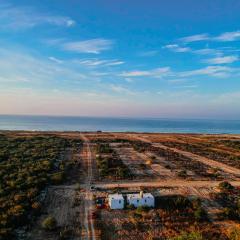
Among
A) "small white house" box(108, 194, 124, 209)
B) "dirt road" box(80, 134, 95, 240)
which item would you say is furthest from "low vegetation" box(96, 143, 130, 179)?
"small white house" box(108, 194, 124, 209)

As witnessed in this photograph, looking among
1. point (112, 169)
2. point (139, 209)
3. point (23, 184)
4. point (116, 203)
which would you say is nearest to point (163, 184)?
point (112, 169)

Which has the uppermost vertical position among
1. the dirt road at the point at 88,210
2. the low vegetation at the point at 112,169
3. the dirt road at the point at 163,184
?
the low vegetation at the point at 112,169

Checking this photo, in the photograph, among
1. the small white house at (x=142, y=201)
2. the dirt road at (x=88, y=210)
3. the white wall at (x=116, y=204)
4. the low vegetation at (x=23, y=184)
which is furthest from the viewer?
the small white house at (x=142, y=201)

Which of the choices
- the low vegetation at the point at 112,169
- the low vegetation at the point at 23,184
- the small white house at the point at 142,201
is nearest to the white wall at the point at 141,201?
the small white house at the point at 142,201

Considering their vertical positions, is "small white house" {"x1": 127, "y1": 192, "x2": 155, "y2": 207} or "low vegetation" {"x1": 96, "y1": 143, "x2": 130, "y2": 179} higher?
"low vegetation" {"x1": 96, "y1": 143, "x2": 130, "y2": 179}

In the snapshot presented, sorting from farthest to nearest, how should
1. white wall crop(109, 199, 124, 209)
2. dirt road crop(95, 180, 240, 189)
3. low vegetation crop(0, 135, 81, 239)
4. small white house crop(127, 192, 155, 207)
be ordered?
dirt road crop(95, 180, 240, 189)
small white house crop(127, 192, 155, 207)
white wall crop(109, 199, 124, 209)
low vegetation crop(0, 135, 81, 239)

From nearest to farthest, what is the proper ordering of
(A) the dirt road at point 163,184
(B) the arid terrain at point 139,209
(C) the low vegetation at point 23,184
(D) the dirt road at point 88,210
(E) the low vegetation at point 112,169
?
1. (D) the dirt road at point 88,210
2. (B) the arid terrain at point 139,209
3. (C) the low vegetation at point 23,184
4. (A) the dirt road at point 163,184
5. (E) the low vegetation at point 112,169

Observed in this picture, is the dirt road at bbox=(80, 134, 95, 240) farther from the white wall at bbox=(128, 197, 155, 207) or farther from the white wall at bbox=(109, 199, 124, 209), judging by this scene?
the white wall at bbox=(128, 197, 155, 207)

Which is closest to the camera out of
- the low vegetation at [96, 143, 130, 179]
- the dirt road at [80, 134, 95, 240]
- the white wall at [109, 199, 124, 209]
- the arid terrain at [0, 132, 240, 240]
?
the dirt road at [80, 134, 95, 240]

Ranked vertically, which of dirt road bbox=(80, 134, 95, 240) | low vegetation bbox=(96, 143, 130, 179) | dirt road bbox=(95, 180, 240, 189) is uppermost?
low vegetation bbox=(96, 143, 130, 179)

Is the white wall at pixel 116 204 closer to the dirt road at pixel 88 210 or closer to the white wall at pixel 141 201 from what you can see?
the white wall at pixel 141 201

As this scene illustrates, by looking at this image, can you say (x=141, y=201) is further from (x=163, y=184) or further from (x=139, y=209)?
(x=163, y=184)

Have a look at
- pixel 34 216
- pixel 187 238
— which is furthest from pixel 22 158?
pixel 187 238
